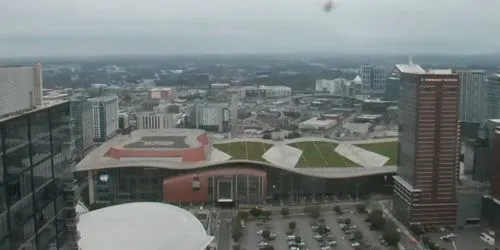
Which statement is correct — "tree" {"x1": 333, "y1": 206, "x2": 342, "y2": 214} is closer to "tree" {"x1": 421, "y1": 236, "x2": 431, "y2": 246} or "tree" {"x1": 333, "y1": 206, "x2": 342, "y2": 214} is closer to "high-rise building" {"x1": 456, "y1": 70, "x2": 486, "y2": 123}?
"tree" {"x1": 421, "y1": 236, "x2": 431, "y2": 246}

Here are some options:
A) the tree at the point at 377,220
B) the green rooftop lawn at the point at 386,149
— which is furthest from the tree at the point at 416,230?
the green rooftop lawn at the point at 386,149

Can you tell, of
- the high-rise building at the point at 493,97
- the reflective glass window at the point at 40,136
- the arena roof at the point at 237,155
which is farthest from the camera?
the high-rise building at the point at 493,97

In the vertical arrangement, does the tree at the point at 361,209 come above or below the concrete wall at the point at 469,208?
below

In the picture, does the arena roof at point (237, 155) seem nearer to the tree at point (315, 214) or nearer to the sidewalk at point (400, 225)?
the sidewalk at point (400, 225)

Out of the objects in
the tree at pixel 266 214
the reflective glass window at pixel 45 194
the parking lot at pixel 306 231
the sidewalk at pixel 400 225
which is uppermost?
the reflective glass window at pixel 45 194

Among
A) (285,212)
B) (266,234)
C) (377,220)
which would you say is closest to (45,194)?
(266,234)

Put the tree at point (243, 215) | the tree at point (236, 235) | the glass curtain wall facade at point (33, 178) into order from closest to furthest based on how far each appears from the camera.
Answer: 1. the glass curtain wall facade at point (33, 178)
2. the tree at point (236, 235)
3. the tree at point (243, 215)

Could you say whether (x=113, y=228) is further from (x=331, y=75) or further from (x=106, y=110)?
(x=331, y=75)
